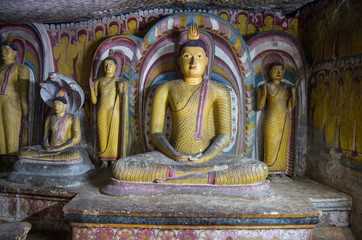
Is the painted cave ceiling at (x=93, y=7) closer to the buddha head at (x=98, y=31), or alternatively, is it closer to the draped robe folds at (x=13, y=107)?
the buddha head at (x=98, y=31)

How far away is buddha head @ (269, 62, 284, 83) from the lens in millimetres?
4234

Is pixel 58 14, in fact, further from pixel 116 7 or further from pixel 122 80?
pixel 122 80

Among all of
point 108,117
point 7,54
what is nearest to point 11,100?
point 7,54

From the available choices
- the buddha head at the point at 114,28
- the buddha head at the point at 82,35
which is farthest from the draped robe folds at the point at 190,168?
the buddha head at the point at 82,35

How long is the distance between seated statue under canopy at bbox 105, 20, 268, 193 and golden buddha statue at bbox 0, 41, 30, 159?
2.26 meters

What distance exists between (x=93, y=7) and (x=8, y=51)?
165 centimetres

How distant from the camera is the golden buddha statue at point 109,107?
169 inches

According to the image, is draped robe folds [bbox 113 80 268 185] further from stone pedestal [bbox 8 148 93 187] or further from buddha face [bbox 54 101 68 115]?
buddha face [bbox 54 101 68 115]

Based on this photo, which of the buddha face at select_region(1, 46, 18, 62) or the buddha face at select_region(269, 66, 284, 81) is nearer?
the buddha face at select_region(269, 66, 284, 81)

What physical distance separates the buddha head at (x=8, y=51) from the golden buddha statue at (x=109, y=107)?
1453mm

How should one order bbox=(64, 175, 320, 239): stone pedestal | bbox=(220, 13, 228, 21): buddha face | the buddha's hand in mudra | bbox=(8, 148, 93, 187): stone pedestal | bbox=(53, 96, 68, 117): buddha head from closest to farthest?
bbox=(64, 175, 320, 239): stone pedestal
the buddha's hand in mudra
bbox=(8, 148, 93, 187): stone pedestal
bbox=(53, 96, 68, 117): buddha head
bbox=(220, 13, 228, 21): buddha face

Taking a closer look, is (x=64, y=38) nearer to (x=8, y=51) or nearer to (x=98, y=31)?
(x=98, y=31)

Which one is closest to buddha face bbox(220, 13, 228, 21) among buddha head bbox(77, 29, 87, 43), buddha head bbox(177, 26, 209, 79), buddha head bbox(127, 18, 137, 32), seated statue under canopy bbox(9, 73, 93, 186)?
buddha head bbox(177, 26, 209, 79)

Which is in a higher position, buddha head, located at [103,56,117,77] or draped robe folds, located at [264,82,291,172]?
buddha head, located at [103,56,117,77]
